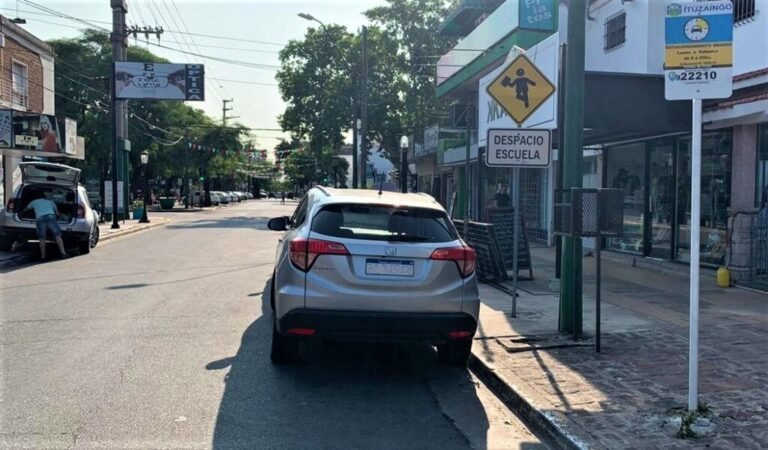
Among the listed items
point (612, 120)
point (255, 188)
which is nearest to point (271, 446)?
point (612, 120)

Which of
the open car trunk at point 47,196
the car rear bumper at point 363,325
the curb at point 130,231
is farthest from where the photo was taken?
the curb at point 130,231

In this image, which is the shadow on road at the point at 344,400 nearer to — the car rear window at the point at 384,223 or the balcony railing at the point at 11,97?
the car rear window at the point at 384,223

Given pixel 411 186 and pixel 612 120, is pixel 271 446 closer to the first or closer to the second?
pixel 612 120

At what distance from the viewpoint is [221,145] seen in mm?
52406

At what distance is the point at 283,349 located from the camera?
19.8ft

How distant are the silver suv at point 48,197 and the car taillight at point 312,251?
11549 millimetres

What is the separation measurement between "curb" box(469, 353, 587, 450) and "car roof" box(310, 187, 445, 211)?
1598 mm

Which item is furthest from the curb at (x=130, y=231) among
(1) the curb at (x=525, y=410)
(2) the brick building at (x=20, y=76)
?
(1) the curb at (x=525, y=410)

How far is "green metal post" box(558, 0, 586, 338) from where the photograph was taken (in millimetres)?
6883

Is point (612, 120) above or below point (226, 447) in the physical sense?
above

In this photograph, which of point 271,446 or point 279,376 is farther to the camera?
point 279,376

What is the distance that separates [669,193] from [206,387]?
10695mm

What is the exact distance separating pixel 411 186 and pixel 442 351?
3365cm

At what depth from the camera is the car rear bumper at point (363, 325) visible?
17.6 ft
